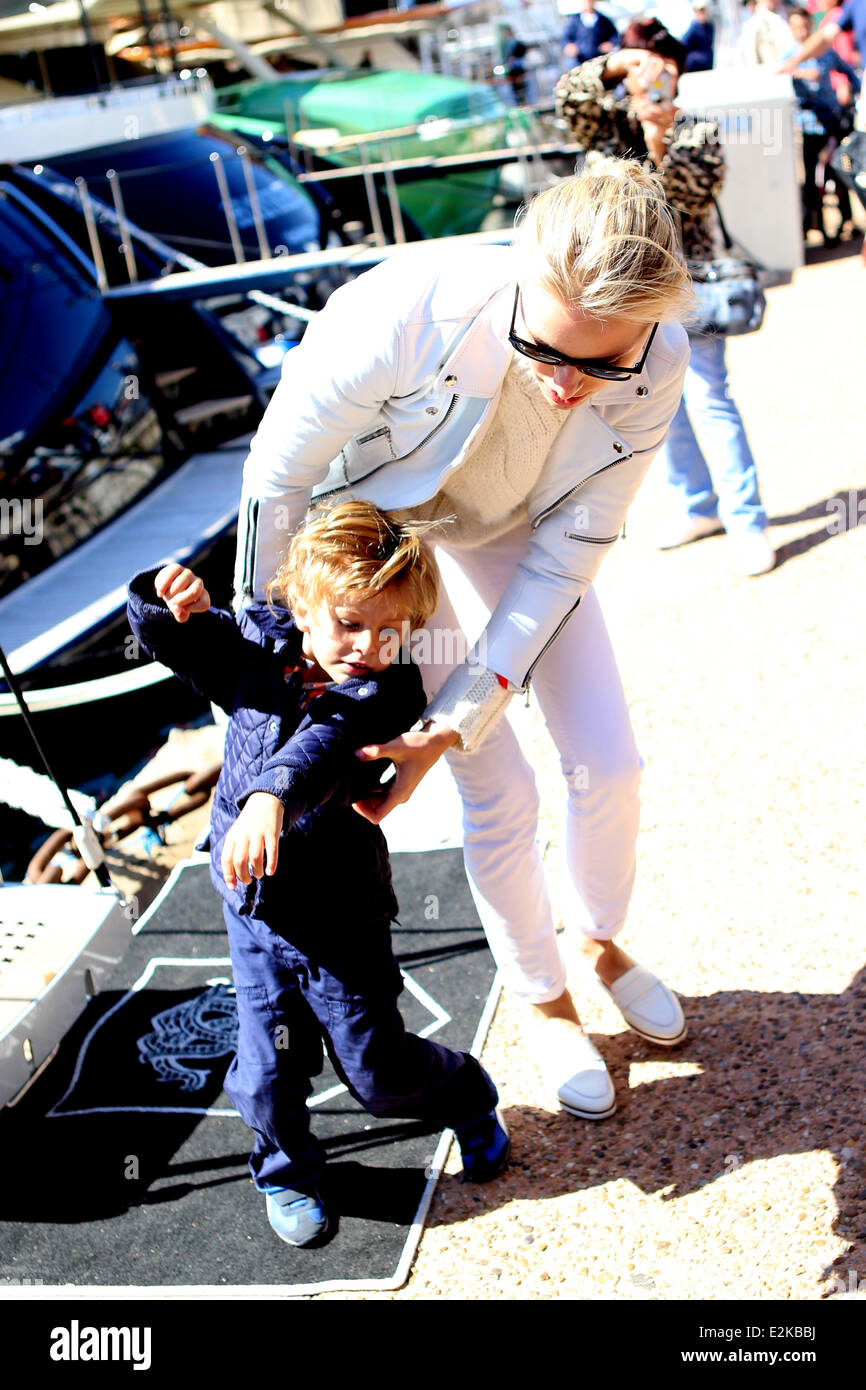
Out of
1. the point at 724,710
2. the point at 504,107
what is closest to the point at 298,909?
the point at 724,710

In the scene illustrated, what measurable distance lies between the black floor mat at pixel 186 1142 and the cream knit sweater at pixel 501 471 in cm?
125

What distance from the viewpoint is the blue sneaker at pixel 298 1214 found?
246 centimetres

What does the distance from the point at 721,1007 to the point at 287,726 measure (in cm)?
136

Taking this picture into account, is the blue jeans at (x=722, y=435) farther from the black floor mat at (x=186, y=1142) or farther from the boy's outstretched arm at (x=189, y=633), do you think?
the boy's outstretched arm at (x=189, y=633)

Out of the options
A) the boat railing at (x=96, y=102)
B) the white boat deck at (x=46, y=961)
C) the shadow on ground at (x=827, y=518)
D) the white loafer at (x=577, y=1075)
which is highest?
the boat railing at (x=96, y=102)

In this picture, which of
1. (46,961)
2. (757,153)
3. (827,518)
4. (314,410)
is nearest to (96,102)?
(757,153)

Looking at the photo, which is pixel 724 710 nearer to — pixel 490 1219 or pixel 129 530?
pixel 490 1219

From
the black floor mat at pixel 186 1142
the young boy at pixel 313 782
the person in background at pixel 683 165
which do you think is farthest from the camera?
the person in background at pixel 683 165

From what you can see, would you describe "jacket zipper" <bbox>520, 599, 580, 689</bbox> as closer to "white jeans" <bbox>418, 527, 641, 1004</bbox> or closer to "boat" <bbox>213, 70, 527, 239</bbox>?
"white jeans" <bbox>418, 527, 641, 1004</bbox>

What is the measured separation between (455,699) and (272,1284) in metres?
1.17

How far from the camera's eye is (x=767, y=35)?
1177 cm

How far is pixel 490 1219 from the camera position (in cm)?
248

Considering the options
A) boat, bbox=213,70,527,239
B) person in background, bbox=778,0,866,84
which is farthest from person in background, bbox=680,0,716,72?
boat, bbox=213,70,527,239

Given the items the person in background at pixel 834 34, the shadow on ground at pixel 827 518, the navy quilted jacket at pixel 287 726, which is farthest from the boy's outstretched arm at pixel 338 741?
the person in background at pixel 834 34
